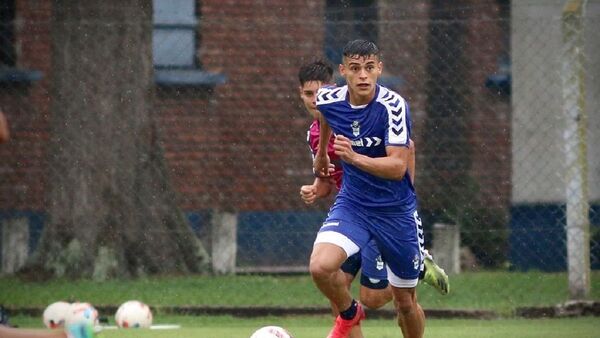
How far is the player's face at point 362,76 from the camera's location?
7.53 metres

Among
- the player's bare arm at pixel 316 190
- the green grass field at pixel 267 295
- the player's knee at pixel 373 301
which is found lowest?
the green grass field at pixel 267 295

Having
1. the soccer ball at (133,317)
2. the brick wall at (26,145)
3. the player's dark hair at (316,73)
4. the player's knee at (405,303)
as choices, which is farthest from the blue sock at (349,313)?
the brick wall at (26,145)

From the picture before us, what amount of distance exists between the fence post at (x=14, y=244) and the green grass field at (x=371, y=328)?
0.76 m

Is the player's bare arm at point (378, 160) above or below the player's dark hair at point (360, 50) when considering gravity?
below

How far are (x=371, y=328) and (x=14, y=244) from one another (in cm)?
333

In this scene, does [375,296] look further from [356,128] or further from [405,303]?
[356,128]

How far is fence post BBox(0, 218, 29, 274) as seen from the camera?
1162cm

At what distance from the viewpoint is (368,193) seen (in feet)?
25.1

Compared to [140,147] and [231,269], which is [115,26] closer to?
[140,147]

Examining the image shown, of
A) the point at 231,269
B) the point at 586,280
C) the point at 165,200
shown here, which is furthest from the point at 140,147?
the point at 586,280

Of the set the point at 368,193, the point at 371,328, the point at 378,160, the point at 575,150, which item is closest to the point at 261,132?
the point at 371,328

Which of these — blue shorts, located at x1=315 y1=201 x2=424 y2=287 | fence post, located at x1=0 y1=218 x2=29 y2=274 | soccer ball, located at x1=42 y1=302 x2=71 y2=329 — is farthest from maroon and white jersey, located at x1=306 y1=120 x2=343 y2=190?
fence post, located at x1=0 y1=218 x2=29 y2=274

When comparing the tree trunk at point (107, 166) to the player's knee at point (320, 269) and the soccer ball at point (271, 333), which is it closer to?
the soccer ball at point (271, 333)

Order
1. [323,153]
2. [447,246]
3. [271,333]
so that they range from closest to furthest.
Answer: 1. [271,333]
2. [323,153]
3. [447,246]
